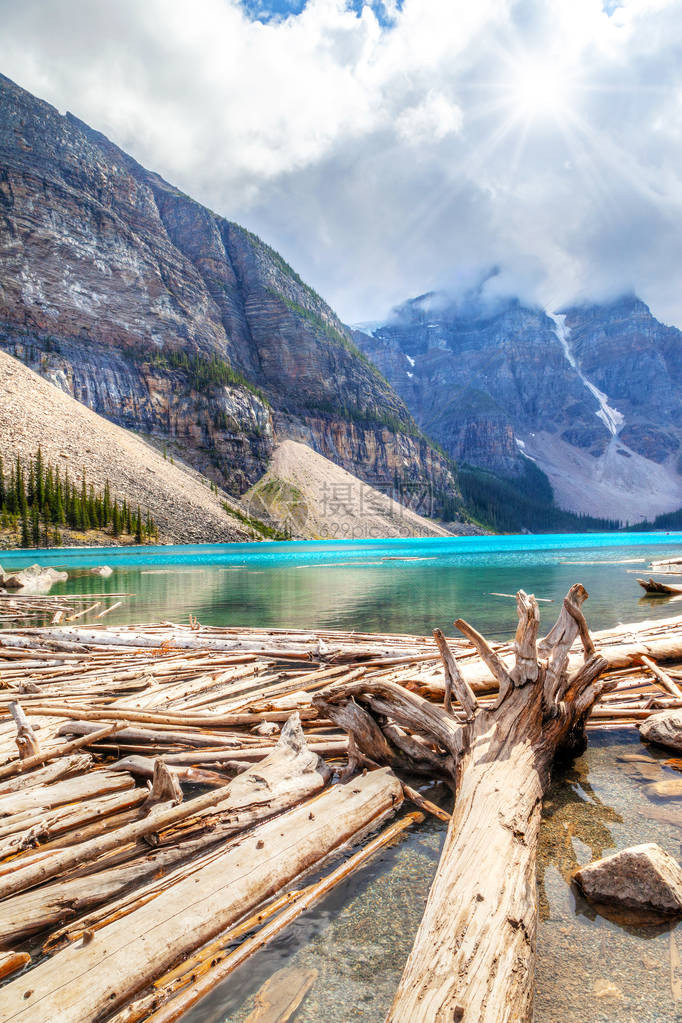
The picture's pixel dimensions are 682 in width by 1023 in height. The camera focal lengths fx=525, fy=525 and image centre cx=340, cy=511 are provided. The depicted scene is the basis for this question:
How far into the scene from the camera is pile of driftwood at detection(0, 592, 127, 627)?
2222 centimetres

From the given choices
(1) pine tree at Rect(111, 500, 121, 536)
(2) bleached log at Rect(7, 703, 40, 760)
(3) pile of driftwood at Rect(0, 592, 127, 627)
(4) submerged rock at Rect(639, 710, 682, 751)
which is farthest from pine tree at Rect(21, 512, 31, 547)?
(4) submerged rock at Rect(639, 710, 682, 751)

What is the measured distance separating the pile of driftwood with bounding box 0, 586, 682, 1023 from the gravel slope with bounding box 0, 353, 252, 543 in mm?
106696

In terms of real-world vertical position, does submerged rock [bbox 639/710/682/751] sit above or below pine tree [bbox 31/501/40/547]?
below

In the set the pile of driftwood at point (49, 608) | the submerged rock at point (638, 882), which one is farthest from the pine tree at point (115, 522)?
the submerged rock at point (638, 882)

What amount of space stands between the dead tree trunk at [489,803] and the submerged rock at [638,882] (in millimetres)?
522

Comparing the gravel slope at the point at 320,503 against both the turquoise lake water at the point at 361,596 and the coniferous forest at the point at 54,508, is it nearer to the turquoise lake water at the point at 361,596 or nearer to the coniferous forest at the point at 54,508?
the coniferous forest at the point at 54,508

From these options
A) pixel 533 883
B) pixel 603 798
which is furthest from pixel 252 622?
pixel 533 883

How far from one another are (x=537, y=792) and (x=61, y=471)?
112 metres

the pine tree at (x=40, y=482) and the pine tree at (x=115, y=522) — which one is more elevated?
the pine tree at (x=40, y=482)

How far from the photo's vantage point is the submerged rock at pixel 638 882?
412 centimetres

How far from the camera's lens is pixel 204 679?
9.72 metres

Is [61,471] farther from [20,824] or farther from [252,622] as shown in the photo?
[20,824]

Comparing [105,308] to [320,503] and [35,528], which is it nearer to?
[320,503]

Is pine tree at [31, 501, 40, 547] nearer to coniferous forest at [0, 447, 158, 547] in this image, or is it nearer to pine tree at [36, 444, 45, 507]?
coniferous forest at [0, 447, 158, 547]
